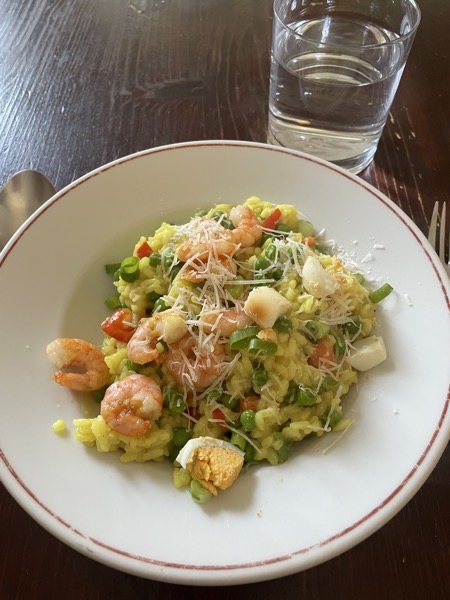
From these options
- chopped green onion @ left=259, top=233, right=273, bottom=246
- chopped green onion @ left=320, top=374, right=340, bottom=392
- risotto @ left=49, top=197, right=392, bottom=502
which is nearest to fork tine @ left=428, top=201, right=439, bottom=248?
risotto @ left=49, top=197, right=392, bottom=502

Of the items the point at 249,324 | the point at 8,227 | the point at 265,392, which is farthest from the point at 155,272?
the point at 8,227

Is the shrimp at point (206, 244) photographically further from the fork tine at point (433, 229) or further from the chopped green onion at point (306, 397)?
the fork tine at point (433, 229)

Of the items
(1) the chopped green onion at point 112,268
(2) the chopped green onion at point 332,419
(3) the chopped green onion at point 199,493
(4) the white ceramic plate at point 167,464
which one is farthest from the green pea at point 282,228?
(3) the chopped green onion at point 199,493

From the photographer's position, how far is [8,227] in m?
2.35

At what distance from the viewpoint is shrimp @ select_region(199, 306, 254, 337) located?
1790 mm

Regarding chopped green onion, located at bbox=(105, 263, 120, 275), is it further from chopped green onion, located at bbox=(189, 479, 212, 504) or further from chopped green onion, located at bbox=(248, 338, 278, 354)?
chopped green onion, located at bbox=(189, 479, 212, 504)

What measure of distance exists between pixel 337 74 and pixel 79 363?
1.74 metres

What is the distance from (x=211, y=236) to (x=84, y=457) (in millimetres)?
853

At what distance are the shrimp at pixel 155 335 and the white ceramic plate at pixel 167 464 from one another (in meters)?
0.26

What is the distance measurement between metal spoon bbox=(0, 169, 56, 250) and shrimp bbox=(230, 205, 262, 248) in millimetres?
918

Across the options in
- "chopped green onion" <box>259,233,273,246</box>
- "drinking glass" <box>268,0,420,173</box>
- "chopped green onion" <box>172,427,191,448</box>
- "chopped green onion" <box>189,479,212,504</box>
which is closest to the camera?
"chopped green onion" <box>189,479,212,504</box>

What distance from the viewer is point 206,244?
1.91 metres

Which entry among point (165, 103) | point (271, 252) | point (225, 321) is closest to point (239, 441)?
point (225, 321)

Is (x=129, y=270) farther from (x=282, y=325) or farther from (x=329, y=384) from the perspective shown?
(x=329, y=384)
